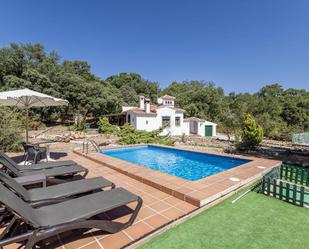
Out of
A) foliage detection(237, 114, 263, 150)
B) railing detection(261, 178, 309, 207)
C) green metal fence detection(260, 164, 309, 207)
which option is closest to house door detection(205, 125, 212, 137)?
foliage detection(237, 114, 263, 150)

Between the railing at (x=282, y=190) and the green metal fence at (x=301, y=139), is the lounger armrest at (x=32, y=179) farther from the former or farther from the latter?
the green metal fence at (x=301, y=139)

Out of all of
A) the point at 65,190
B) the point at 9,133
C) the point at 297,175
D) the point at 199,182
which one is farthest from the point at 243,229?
the point at 9,133

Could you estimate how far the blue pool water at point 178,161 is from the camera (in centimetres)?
875

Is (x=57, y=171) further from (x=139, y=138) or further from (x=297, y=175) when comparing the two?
(x=139, y=138)

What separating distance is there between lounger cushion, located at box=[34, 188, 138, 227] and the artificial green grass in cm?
84

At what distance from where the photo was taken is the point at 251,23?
15.5 m

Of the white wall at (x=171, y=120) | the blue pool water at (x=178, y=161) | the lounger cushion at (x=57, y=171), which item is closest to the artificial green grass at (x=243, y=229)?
the lounger cushion at (x=57, y=171)

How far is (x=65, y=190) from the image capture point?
3566 millimetres

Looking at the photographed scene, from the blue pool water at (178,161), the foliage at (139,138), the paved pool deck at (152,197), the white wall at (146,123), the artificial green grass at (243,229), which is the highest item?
the white wall at (146,123)

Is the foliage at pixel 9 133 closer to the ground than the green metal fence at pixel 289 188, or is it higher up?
higher up

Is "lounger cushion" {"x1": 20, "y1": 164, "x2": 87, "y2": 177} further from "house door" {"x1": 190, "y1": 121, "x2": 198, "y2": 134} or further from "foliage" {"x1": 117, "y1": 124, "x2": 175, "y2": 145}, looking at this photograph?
"house door" {"x1": 190, "y1": 121, "x2": 198, "y2": 134}

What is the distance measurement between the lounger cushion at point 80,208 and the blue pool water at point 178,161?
5129 mm

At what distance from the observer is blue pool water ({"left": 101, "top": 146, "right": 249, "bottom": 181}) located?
875 cm

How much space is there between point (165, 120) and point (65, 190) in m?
22.7
